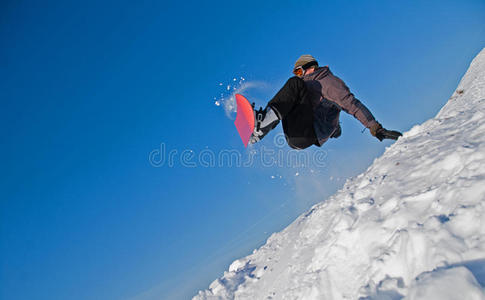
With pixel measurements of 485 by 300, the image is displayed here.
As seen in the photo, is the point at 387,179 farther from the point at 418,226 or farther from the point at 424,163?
the point at 418,226

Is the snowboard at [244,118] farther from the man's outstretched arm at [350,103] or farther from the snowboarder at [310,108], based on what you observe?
the man's outstretched arm at [350,103]

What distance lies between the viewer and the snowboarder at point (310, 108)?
3826 mm

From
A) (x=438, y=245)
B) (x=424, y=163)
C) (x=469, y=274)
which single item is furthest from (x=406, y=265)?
(x=424, y=163)

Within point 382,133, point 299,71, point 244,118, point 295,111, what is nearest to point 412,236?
point 382,133

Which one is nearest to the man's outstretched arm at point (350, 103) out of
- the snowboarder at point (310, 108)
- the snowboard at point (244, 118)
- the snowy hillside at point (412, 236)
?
the snowboarder at point (310, 108)

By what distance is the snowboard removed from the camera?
3.96 metres

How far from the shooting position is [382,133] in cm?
372

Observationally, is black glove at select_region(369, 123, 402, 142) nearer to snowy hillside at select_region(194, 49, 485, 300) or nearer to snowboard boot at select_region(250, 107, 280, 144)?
snowy hillside at select_region(194, 49, 485, 300)

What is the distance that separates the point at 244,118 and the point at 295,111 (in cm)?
77

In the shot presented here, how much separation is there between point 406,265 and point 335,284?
111 centimetres

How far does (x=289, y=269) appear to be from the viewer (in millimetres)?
4617

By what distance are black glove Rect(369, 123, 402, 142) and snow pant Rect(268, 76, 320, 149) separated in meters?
0.91

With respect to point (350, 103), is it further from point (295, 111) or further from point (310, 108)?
point (295, 111)

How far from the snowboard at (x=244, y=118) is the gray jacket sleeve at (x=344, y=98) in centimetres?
114
